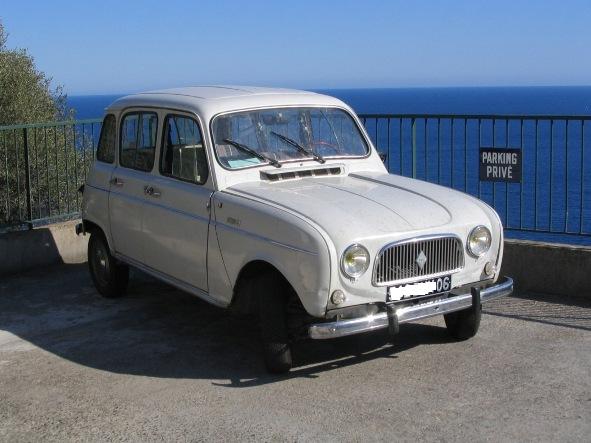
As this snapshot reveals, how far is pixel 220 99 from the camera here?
7.22 meters

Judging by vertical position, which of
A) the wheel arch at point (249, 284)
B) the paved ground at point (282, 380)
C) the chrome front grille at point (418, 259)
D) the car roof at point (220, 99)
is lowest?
the paved ground at point (282, 380)

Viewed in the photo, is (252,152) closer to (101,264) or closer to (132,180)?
(132,180)

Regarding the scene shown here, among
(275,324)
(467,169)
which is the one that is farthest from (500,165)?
(275,324)

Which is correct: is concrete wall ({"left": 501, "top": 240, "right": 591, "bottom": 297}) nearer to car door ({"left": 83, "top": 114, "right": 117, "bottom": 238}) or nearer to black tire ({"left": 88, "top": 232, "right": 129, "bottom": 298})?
black tire ({"left": 88, "top": 232, "right": 129, "bottom": 298})

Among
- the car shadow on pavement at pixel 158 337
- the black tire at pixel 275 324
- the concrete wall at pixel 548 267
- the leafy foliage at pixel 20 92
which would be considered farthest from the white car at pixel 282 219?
the leafy foliage at pixel 20 92

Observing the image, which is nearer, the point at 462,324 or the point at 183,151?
the point at 462,324

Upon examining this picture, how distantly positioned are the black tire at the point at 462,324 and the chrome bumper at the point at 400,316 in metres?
0.34

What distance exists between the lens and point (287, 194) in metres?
6.46

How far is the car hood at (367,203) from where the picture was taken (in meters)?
5.94

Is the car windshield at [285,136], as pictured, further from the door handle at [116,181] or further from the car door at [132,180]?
the door handle at [116,181]

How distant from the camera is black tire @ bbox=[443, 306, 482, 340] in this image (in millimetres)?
6777

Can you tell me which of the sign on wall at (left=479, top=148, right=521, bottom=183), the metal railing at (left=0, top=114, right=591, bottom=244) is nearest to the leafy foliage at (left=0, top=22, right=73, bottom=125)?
the metal railing at (left=0, top=114, right=591, bottom=244)

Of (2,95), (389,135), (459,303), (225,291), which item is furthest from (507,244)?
(2,95)

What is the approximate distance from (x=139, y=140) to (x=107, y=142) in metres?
0.64
